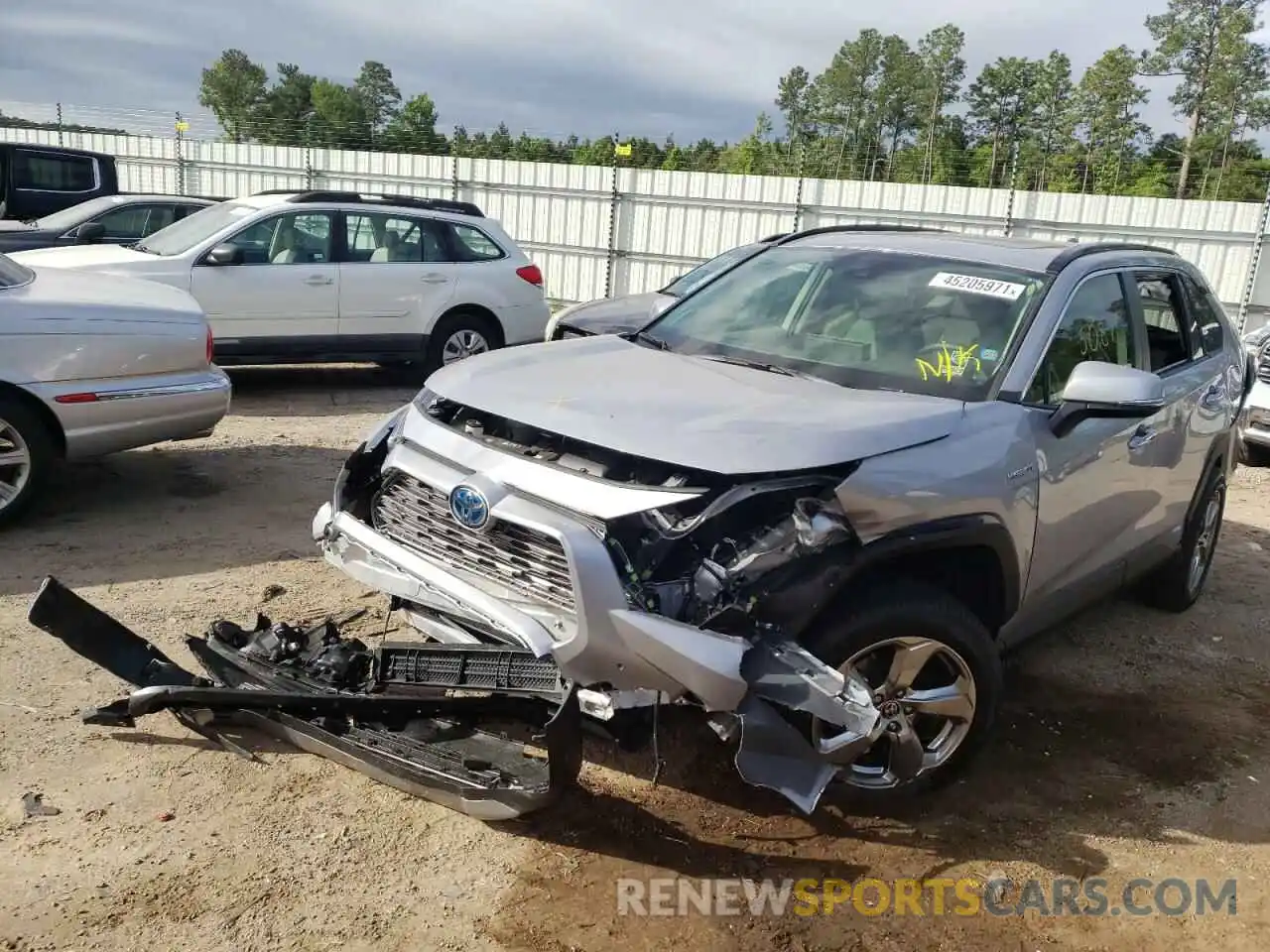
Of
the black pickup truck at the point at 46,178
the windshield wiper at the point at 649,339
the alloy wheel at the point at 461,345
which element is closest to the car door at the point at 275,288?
the alloy wheel at the point at 461,345

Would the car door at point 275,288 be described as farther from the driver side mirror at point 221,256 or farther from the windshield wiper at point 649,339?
the windshield wiper at point 649,339

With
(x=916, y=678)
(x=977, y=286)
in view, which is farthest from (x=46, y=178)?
(x=916, y=678)

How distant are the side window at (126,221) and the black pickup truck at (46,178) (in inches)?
129

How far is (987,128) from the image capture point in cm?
4466

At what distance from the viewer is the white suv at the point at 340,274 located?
8867mm

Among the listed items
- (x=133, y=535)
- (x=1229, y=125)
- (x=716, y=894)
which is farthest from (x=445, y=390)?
(x=1229, y=125)

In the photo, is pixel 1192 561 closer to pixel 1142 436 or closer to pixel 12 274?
pixel 1142 436

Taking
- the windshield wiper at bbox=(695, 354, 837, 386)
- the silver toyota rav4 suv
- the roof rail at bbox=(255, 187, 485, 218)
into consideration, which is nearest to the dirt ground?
the silver toyota rav4 suv

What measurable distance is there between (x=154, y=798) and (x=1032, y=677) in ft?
11.4

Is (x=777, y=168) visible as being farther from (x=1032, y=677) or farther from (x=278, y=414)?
(x=1032, y=677)

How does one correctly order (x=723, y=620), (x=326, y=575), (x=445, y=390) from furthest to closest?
(x=326, y=575) < (x=445, y=390) < (x=723, y=620)

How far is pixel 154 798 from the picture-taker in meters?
3.20

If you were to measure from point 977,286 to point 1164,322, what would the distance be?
139 cm

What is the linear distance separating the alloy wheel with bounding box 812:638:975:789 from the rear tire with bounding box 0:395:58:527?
167 inches
